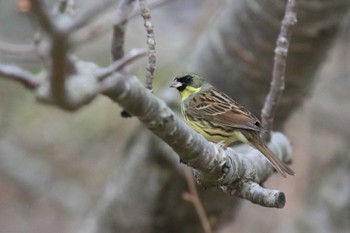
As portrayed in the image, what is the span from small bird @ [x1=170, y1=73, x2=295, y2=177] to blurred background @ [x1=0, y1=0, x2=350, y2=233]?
103 inches

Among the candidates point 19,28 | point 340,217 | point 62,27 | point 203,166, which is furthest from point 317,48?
point 19,28

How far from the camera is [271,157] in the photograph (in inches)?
131

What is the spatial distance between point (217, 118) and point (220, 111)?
0.28 feet

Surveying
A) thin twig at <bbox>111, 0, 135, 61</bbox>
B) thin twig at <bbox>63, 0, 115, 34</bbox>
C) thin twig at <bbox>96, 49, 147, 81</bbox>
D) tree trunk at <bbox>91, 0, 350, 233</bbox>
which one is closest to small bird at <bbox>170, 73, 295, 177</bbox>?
tree trunk at <bbox>91, 0, 350, 233</bbox>

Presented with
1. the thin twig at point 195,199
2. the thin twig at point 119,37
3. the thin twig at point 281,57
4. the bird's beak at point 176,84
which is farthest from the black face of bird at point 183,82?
the thin twig at point 119,37

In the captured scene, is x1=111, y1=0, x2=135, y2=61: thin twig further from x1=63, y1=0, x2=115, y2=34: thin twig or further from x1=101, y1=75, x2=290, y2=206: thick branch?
x1=63, y1=0, x2=115, y2=34: thin twig

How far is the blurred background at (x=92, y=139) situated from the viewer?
696cm

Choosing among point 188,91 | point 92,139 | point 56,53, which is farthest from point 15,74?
point 92,139

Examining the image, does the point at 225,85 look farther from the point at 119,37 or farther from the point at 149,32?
the point at 119,37

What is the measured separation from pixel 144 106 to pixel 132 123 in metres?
5.61

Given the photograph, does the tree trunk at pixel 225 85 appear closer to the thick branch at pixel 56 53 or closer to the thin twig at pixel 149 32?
the thin twig at pixel 149 32

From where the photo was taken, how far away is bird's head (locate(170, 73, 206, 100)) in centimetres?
400

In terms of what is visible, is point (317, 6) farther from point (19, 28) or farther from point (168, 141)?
point (19, 28)

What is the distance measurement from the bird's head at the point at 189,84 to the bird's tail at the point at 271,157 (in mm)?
519
